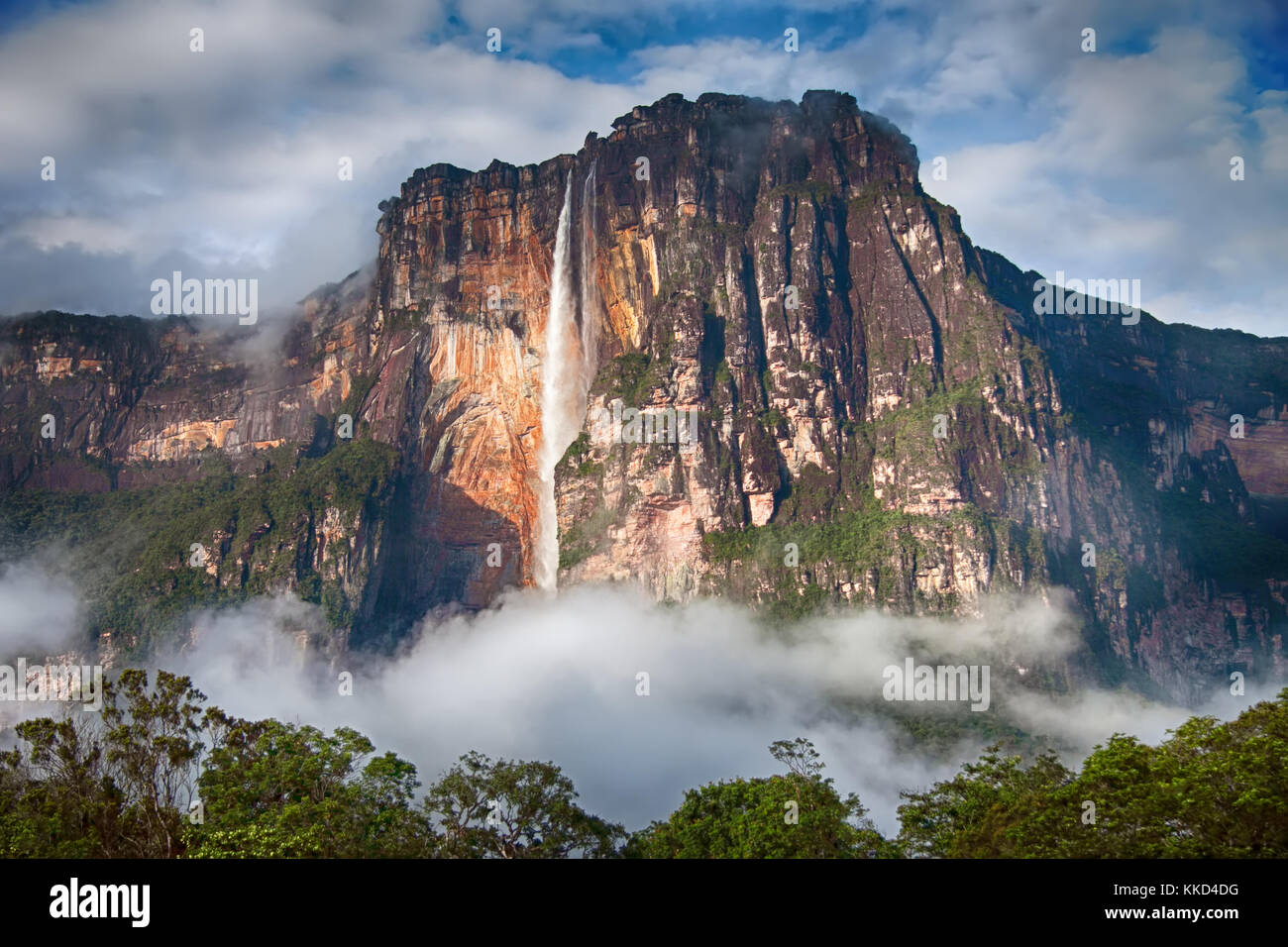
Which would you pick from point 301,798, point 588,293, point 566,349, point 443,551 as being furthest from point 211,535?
point 301,798

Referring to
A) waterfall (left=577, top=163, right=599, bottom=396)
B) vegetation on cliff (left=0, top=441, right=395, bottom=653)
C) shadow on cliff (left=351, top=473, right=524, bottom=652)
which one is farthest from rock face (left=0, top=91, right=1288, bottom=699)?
vegetation on cliff (left=0, top=441, right=395, bottom=653)

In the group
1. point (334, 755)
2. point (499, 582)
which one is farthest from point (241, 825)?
point (499, 582)

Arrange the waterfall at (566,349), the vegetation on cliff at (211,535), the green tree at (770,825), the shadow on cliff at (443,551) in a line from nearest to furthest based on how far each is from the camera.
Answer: the green tree at (770,825) < the vegetation on cliff at (211,535) < the shadow on cliff at (443,551) < the waterfall at (566,349)

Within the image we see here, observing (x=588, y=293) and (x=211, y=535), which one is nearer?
(x=211, y=535)

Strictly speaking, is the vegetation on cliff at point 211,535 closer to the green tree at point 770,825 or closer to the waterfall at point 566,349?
the waterfall at point 566,349

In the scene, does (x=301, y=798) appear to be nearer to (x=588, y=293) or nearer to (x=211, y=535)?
(x=211, y=535)

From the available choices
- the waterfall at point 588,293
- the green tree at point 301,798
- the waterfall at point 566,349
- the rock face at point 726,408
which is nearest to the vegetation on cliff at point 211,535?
the rock face at point 726,408
